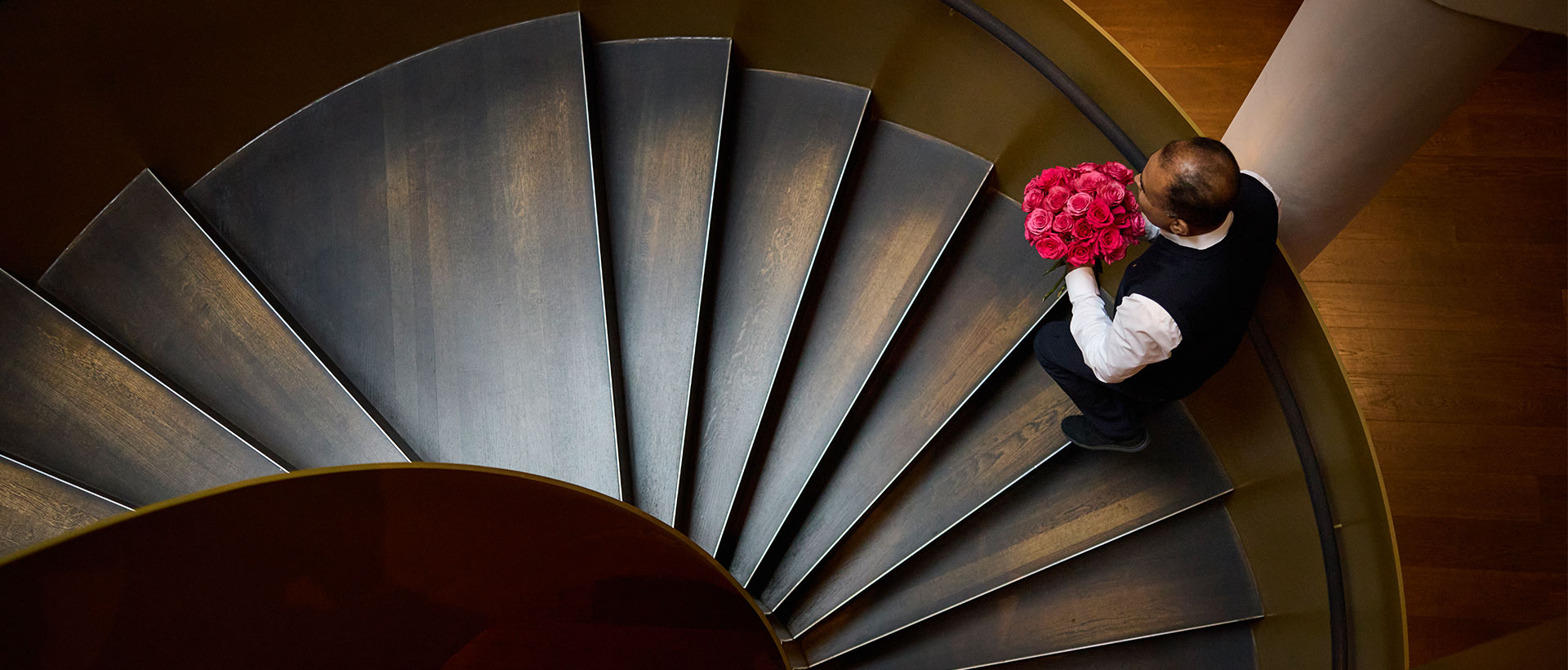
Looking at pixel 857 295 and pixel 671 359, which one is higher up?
pixel 857 295

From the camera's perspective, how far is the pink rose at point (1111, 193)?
106 inches

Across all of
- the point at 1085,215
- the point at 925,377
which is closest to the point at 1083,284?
the point at 1085,215

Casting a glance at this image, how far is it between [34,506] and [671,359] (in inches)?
94.3

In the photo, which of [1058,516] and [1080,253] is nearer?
[1080,253]

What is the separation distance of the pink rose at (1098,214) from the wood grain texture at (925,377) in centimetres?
101

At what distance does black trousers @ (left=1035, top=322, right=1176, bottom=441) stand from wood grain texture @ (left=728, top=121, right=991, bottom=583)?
694 millimetres

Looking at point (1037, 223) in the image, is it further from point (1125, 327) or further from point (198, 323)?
point (198, 323)

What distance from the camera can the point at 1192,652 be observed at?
11.7 feet

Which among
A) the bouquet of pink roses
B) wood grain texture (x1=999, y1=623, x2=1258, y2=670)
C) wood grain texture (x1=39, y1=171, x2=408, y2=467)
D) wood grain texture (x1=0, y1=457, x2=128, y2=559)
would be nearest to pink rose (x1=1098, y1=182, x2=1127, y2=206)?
the bouquet of pink roses

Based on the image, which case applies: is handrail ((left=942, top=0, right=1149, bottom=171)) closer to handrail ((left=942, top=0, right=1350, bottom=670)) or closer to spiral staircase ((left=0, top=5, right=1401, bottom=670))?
handrail ((left=942, top=0, right=1350, bottom=670))

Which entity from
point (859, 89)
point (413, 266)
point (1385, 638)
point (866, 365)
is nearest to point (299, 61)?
point (413, 266)

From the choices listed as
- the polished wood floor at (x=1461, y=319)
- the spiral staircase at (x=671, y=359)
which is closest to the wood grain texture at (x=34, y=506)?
the spiral staircase at (x=671, y=359)

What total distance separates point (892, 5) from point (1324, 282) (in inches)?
112

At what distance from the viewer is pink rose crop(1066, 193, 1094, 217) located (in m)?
2.72
